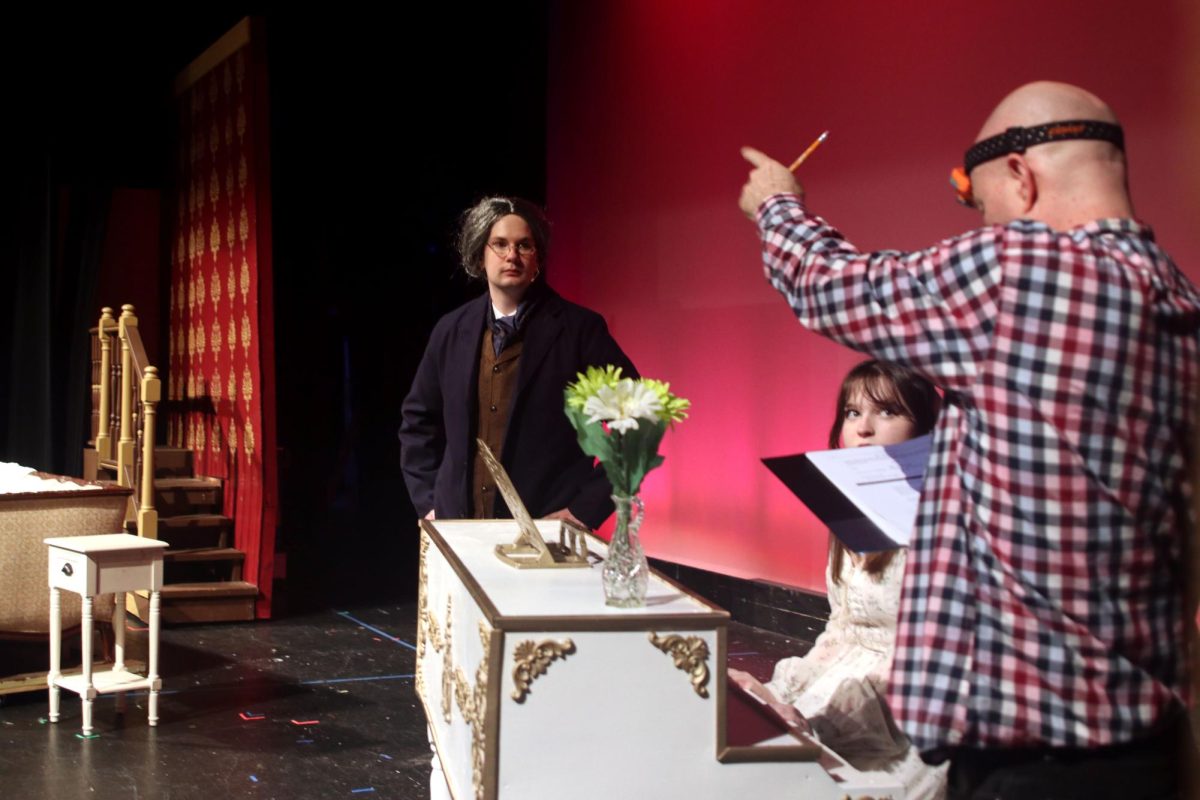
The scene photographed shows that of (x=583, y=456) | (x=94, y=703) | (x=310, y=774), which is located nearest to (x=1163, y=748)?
(x=583, y=456)

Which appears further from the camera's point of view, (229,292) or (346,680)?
(229,292)

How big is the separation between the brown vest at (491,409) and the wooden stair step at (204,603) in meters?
3.30

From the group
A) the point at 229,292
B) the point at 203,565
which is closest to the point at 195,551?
the point at 203,565

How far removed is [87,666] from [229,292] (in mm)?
3240

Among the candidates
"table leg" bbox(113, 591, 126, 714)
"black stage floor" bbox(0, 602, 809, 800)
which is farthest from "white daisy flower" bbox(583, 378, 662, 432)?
"table leg" bbox(113, 591, 126, 714)

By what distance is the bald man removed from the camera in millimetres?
1305

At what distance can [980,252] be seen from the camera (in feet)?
4.40

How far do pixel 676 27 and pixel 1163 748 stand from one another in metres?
5.66

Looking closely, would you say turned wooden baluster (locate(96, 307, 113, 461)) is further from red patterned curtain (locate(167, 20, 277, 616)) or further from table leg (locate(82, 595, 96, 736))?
table leg (locate(82, 595, 96, 736))

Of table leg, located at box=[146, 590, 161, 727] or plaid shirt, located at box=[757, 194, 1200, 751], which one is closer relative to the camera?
plaid shirt, located at box=[757, 194, 1200, 751]

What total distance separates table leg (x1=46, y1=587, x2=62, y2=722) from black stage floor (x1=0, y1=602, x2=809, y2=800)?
0.20ft

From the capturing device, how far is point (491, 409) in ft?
10.8

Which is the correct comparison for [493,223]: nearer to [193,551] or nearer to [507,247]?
[507,247]

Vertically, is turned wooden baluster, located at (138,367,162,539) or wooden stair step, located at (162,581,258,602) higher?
turned wooden baluster, located at (138,367,162,539)
